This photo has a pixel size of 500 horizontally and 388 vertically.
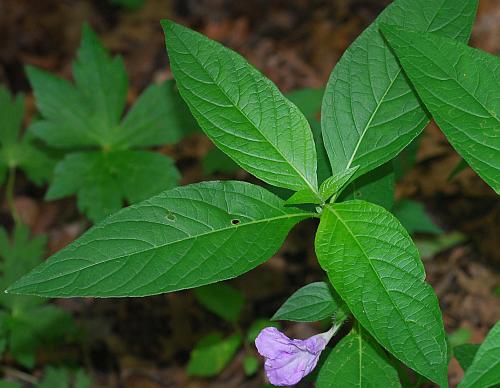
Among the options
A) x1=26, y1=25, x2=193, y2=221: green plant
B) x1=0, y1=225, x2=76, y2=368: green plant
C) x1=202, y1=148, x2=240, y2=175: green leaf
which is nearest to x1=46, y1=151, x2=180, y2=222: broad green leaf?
x1=26, y1=25, x2=193, y2=221: green plant

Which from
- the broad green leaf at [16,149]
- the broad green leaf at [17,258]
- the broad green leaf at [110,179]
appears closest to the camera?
the broad green leaf at [110,179]

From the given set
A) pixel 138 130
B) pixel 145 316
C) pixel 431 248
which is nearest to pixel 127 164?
pixel 138 130

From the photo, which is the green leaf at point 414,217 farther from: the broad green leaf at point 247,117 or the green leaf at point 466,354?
the broad green leaf at point 247,117

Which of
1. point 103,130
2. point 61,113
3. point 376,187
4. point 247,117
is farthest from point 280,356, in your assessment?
point 61,113

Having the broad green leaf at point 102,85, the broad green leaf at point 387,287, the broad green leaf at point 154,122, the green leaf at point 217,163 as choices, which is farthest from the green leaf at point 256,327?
the broad green leaf at point 387,287

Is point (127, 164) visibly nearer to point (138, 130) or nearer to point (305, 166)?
point (138, 130)

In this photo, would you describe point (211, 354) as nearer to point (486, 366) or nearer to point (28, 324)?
point (28, 324)
